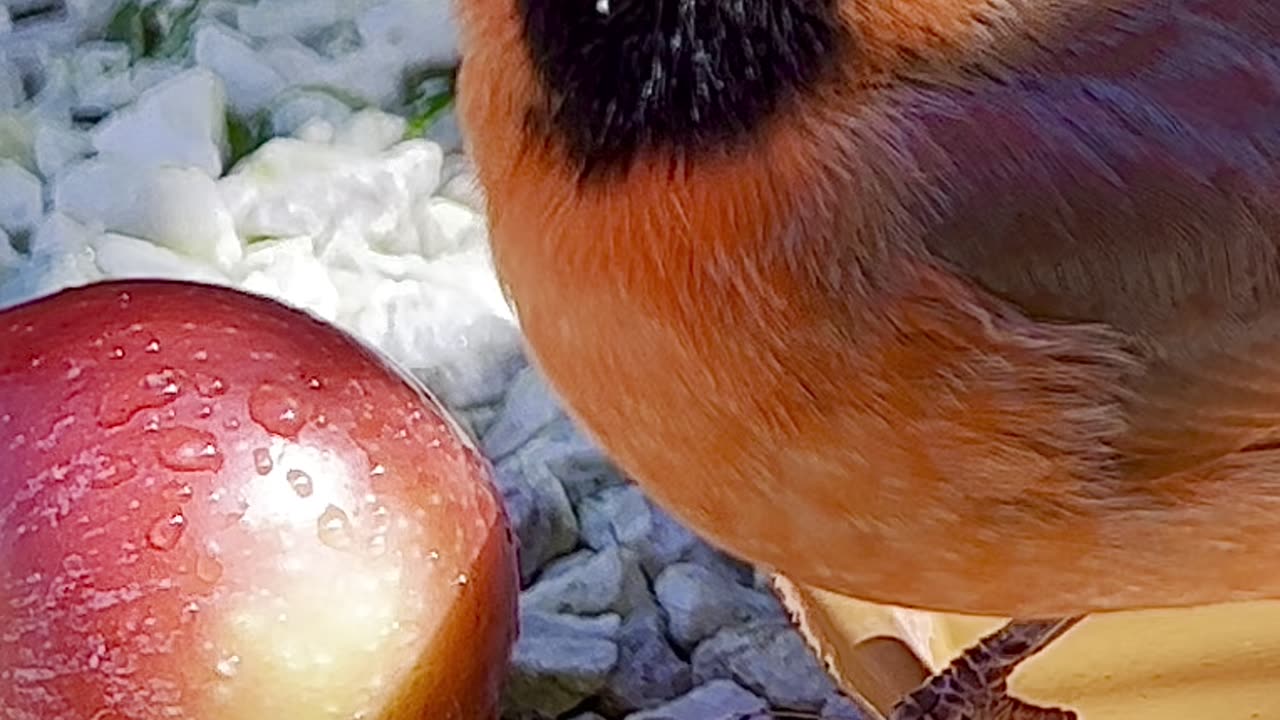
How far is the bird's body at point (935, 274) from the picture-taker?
95 centimetres

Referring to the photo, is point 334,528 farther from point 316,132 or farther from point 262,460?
point 316,132

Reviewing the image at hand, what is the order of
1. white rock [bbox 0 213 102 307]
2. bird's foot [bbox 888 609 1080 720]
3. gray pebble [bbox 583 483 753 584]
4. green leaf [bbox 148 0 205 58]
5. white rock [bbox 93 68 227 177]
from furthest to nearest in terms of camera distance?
green leaf [bbox 148 0 205 58] < white rock [bbox 93 68 227 177] < white rock [bbox 0 213 102 307] < gray pebble [bbox 583 483 753 584] < bird's foot [bbox 888 609 1080 720]

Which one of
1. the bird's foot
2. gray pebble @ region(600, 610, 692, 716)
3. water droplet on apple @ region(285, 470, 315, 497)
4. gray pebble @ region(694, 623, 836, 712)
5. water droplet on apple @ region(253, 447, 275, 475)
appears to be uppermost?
water droplet on apple @ region(253, 447, 275, 475)

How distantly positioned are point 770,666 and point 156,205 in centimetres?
55

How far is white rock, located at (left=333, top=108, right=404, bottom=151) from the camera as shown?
5.79 ft

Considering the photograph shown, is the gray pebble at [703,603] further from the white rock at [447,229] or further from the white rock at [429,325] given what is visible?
the white rock at [447,229]

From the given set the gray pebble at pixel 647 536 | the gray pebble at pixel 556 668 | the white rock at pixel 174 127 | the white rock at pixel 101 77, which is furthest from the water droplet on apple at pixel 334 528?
the white rock at pixel 101 77

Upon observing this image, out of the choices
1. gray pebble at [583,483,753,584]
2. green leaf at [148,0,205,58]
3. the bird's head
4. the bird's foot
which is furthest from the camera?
green leaf at [148,0,205,58]

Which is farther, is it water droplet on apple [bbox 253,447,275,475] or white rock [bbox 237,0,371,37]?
white rock [bbox 237,0,371,37]

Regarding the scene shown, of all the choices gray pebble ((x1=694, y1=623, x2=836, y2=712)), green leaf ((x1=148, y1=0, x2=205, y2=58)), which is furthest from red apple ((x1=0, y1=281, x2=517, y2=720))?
green leaf ((x1=148, y1=0, x2=205, y2=58))

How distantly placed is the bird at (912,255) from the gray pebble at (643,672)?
0.42 m

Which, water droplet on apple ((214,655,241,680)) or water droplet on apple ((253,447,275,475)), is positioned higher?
water droplet on apple ((253,447,275,475))

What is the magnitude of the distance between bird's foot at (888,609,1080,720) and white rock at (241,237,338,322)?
20.5 inches

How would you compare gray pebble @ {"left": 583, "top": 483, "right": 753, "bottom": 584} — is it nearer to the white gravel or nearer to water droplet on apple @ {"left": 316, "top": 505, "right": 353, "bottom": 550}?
the white gravel
